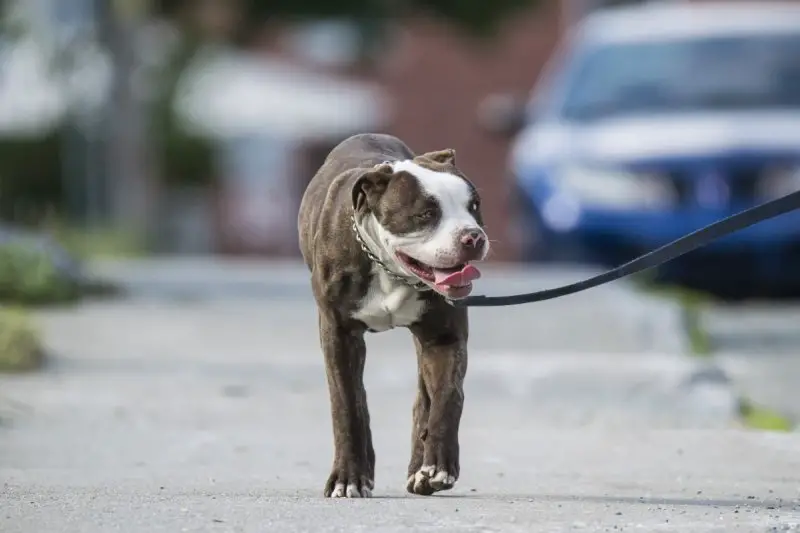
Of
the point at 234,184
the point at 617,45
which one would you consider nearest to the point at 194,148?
the point at 234,184

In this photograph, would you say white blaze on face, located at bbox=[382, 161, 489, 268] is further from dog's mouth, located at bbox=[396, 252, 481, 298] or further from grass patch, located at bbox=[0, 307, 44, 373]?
grass patch, located at bbox=[0, 307, 44, 373]

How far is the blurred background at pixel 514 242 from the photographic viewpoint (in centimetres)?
874

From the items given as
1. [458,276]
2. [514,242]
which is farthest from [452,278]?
[514,242]

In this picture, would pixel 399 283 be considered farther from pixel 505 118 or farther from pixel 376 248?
pixel 505 118

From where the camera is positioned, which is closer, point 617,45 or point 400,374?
point 400,374

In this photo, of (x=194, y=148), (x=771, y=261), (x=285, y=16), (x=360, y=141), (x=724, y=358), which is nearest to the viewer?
(x=360, y=141)

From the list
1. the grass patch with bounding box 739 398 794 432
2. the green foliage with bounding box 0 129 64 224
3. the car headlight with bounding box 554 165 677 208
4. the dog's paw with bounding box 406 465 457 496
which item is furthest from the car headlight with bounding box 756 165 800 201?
the green foliage with bounding box 0 129 64 224

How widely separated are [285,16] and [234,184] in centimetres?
848

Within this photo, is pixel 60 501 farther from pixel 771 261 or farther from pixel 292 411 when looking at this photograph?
pixel 771 261

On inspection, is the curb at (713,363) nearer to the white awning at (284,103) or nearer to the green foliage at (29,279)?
the green foliage at (29,279)

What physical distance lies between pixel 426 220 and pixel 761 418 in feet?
9.70

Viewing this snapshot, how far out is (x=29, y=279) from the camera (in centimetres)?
1201

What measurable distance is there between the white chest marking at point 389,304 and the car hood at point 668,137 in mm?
7010

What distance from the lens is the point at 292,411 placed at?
8344 millimetres
